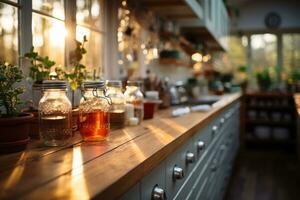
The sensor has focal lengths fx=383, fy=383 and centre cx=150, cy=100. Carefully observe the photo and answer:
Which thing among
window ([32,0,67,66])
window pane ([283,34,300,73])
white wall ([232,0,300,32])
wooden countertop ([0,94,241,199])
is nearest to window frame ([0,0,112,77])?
window ([32,0,67,66])

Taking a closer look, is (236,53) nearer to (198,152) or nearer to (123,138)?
(198,152)

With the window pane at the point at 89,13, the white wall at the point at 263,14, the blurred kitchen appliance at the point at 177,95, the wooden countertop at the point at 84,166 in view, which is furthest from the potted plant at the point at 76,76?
the white wall at the point at 263,14

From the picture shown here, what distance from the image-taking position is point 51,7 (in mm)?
1822

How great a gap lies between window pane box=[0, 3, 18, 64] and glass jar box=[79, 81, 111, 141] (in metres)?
0.40

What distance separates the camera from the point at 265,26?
6973 millimetres

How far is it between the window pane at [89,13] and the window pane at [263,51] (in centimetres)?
528

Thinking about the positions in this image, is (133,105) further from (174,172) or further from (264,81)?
(264,81)

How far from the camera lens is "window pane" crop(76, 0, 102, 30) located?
2.10 metres

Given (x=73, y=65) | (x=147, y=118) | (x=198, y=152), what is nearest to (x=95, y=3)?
(x=73, y=65)

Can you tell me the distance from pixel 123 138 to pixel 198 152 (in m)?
0.64

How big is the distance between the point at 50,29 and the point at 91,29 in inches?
14.2

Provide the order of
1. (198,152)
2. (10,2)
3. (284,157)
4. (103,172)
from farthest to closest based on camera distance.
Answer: (284,157) < (198,152) < (10,2) < (103,172)

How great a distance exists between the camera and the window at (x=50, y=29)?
172 centimetres

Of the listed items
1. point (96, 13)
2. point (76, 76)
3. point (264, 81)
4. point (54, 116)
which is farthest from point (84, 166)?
point (264, 81)
